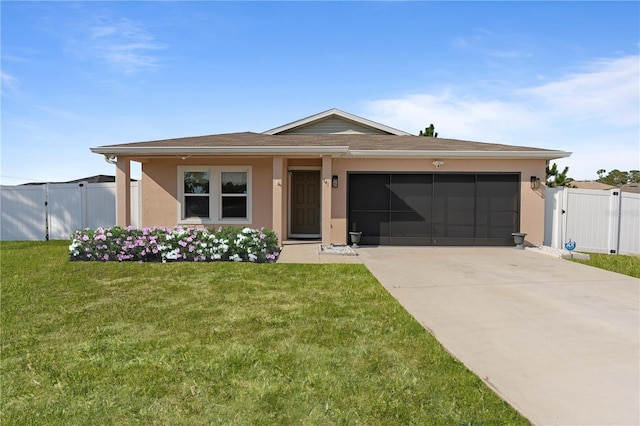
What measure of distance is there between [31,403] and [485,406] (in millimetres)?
3409

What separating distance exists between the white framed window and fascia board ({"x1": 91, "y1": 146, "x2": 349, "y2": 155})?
1.53 metres

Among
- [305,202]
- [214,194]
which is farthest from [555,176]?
[214,194]

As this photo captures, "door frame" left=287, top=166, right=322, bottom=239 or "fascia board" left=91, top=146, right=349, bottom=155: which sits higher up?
"fascia board" left=91, top=146, right=349, bottom=155

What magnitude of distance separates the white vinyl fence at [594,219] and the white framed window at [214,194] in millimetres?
9710

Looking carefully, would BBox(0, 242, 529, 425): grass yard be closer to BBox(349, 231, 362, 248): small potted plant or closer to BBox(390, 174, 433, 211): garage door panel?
BBox(349, 231, 362, 248): small potted plant

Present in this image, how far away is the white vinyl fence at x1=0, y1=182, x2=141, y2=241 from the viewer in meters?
13.1

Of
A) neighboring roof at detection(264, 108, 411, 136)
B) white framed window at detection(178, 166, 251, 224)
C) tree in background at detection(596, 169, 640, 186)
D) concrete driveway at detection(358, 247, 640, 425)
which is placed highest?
tree in background at detection(596, 169, 640, 186)

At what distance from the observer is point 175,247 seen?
8445 millimetres

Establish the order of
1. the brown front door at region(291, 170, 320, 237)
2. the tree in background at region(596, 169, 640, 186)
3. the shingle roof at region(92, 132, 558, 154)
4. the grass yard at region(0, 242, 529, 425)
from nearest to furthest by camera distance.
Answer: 1. the grass yard at region(0, 242, 529, 425)
2. the shingle roof at region(92, 132, 558, 154)
3. the brown front door at region(291, 170, 320, 237)
4. the tree in background at region(596, 169, 640, 186)

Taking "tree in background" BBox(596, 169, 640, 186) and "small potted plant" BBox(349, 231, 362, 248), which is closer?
"small potted plant" BBox(349, 231, 362, 248)

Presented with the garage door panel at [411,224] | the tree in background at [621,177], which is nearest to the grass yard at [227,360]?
the garage door panel at [411,224]

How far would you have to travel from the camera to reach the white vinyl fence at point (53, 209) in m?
13.1

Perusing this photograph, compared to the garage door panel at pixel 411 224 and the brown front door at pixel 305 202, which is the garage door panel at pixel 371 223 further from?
the brown front door at pixel 305 202

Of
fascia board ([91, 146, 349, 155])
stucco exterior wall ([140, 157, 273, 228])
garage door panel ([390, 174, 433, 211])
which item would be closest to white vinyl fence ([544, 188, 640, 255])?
garage door panel ([390, 174, 433, 211])
